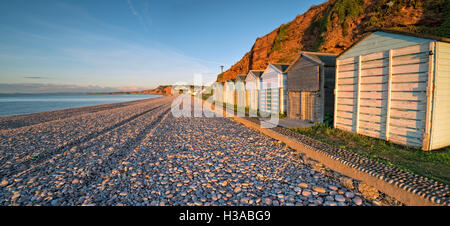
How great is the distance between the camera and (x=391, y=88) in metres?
6.84

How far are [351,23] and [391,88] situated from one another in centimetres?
2224

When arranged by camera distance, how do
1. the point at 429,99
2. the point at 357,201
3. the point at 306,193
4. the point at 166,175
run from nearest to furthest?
the point at 357,201 → the point at 306,193 → the point at 166,175 → the point at 429,99

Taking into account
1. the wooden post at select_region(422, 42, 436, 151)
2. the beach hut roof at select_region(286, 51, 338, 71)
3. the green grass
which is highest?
the beach hut roof at select_region(286, 51, 338, 71)

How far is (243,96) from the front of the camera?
24.7 metres

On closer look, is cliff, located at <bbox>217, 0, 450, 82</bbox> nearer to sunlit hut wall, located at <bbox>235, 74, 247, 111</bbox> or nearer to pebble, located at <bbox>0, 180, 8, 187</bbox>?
sunlit hut wall, located at <bbox>235, 74, 247, 111</bbox>

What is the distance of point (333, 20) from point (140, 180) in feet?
→ 103

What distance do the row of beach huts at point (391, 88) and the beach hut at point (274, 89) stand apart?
398cm

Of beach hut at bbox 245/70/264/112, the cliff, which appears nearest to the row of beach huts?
the cliff

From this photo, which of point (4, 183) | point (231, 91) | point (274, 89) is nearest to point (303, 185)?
point (4, 183)

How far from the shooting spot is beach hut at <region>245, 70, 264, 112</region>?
2031cm

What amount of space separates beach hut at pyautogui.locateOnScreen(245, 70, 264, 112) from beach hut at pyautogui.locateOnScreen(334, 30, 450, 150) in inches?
462

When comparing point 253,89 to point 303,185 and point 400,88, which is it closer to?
point 400,88
